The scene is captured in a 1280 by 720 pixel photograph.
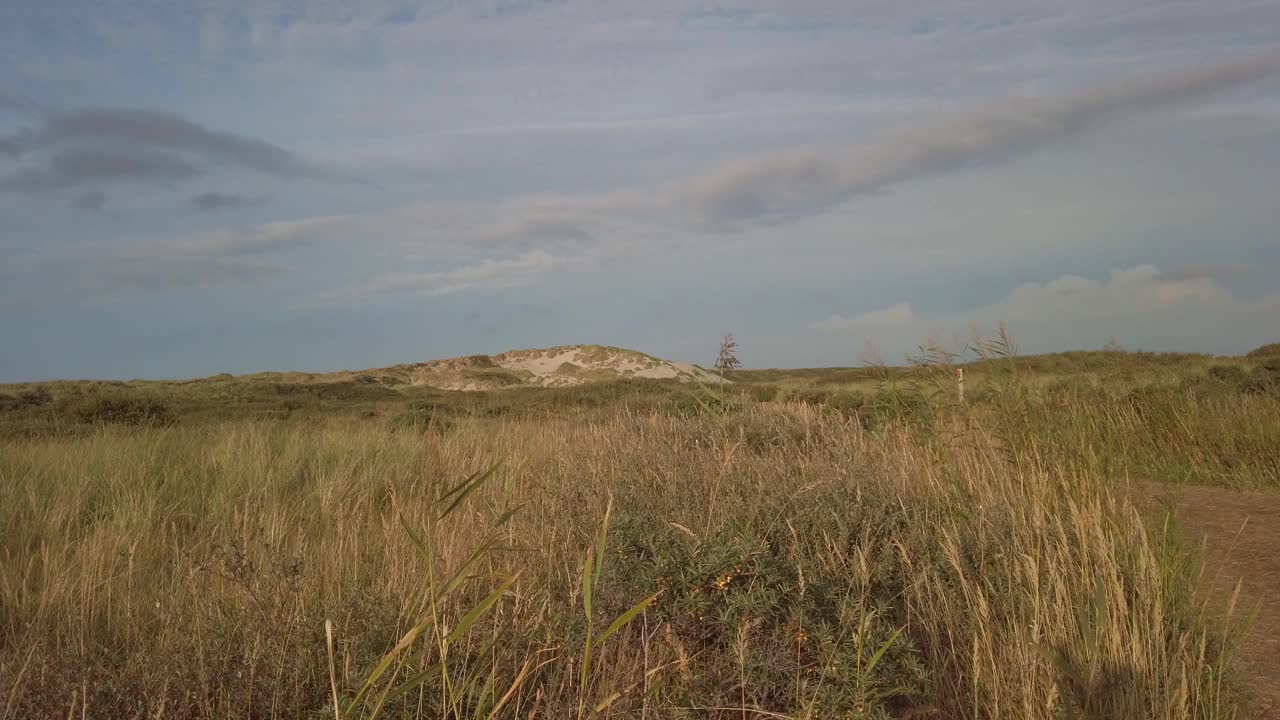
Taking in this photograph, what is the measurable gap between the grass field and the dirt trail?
7.2 inches

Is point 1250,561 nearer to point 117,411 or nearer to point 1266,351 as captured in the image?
point 117,411

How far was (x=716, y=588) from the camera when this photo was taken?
305 centimetres

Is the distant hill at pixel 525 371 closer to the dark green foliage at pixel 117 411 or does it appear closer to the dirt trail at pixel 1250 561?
the dark green foliage at pixel 117 411

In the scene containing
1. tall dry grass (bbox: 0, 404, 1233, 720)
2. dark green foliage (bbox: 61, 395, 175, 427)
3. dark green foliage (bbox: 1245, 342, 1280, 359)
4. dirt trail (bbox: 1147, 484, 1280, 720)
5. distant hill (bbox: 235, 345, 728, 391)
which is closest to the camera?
tall dry grass (bbox: 0, 404, 1233, 720)

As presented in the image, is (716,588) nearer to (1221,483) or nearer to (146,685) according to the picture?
(146,685)

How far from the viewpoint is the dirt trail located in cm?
348

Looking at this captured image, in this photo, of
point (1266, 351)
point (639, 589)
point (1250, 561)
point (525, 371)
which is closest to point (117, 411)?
point (639, 589)

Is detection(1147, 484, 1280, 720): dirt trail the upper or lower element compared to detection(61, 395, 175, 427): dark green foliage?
lower

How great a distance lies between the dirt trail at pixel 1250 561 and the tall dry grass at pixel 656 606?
0.24 meters

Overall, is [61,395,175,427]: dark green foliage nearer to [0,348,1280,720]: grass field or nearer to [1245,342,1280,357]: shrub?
[0,348,1280,720]: grass field

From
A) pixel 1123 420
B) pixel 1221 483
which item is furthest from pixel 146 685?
pixel 1123 420

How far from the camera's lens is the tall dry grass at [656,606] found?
244cm

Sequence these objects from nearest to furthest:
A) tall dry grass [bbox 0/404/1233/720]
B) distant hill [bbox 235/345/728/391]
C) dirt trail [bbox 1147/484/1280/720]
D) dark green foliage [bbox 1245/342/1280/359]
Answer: tall dry grass [bbox 0/404/1233/720]
dirt trail [bbox 1147/484/1280/720]
dark green foliage [bbox 1245/342/1280/359]
distant hill [bbox 235/345/728/391]

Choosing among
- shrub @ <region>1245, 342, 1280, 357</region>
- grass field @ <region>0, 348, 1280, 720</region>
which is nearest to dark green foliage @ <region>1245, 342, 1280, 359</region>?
shrub @ <region>1245, 342, 1280, 357</region>
